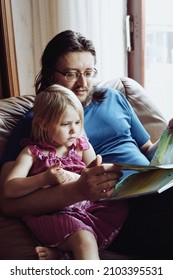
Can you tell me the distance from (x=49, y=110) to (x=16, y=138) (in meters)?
0.16

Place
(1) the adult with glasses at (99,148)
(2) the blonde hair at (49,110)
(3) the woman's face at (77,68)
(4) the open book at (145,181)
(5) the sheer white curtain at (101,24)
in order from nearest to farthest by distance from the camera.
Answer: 1. (4) the open book at (145,181)
2. (1) the adult with glasses at (99,148)
3. (2) the blonde hair at (49,110)
4. (3) the woman's face at (77,68)
5. (5) the sheer white curtain at (101,24)

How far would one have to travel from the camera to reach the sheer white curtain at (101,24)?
2014 mm

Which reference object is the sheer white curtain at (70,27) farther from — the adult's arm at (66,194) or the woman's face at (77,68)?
the adult's arm at (66,194)

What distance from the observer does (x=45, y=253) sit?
0.96 m

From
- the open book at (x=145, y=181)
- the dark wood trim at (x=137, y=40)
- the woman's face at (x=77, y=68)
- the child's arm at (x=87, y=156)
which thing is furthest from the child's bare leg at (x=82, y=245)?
the dark wood trim at (x=137, y=40)

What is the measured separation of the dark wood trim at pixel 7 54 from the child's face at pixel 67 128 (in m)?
1.11

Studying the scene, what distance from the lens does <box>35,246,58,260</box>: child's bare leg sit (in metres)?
0.95

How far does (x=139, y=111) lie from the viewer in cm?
167

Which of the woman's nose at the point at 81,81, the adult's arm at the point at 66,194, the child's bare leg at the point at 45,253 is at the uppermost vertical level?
the woman's nose at the point at 81,81

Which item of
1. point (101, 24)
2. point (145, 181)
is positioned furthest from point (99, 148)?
point (101, 24)

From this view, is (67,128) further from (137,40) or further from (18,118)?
(137,40)

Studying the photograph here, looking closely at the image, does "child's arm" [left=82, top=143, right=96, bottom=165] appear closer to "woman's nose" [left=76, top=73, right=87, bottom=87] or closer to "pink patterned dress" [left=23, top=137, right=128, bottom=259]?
"pink patterned dress" [left=23, top=137, right=128, bottom=259]
